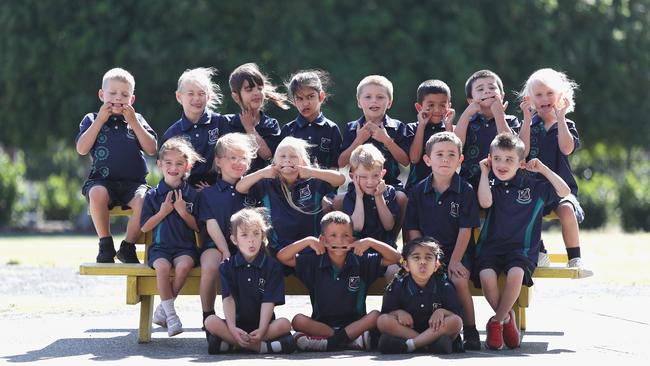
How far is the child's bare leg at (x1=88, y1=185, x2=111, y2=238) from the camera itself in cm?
916

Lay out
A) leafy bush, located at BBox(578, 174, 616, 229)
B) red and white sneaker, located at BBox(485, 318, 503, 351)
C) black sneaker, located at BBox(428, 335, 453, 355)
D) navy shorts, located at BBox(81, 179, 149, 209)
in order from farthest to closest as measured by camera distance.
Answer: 1. leafy bush, located at BBox(578, 174, 616, 229)
2. navy shorts, located at BBox(81, 179, 149, 209)
3. red and white sneaker, located at BBox(485, 318, 503, 351)
4. black sneaker, located at BBox(428, 335, 453, 355)

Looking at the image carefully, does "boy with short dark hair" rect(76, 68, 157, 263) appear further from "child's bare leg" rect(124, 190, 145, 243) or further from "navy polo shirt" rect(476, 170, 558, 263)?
"navy polo shirt" rect(476, 170, 558, 263)

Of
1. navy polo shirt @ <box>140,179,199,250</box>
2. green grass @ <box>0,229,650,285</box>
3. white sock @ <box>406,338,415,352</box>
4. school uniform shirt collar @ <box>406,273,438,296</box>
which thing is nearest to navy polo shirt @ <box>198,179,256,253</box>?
navy polo shirt @ <box>140,179,199,250</box>

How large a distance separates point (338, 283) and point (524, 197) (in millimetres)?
1428

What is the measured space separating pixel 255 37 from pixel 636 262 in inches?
551

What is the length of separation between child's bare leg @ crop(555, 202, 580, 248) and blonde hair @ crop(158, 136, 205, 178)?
8.58 feet

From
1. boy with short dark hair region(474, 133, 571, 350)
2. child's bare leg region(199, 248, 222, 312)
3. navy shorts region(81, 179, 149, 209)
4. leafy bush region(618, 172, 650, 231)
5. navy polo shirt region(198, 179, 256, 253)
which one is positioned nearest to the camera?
boy with short dark hair region(474, 133, 571, 350)

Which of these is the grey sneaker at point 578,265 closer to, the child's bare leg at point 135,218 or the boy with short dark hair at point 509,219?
the boy with short dark hair at point 509,219

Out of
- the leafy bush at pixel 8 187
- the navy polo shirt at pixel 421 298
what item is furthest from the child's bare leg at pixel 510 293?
the leafy bush at pixel 8 187

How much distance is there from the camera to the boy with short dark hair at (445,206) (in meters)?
8.56

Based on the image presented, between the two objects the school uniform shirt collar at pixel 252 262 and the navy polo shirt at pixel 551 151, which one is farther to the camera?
the navy polo shirt at pixel 551 151

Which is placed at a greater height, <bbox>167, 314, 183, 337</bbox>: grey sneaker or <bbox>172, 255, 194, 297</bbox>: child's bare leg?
<bbox>172, 255, 194, 297</bbox>: child's bare leg

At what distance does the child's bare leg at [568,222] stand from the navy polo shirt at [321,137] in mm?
1756

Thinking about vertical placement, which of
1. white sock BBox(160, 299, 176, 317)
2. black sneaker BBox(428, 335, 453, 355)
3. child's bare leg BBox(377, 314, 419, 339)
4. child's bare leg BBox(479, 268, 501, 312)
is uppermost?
child's bare leg BBox(479, 268, 501, 312)
